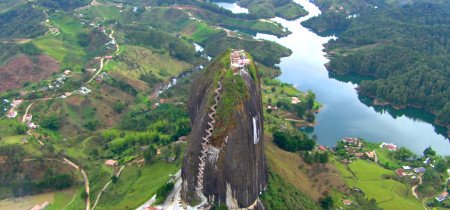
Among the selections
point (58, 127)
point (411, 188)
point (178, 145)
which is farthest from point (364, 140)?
point (58, 127)

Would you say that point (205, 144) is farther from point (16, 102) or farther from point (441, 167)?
point (16, 102)

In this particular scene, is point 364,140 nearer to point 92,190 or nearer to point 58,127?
point 92,190

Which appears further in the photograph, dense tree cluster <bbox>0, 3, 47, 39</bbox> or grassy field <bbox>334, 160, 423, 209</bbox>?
dense tree cluster <bbox>0, 3, 47, 39</bbox>

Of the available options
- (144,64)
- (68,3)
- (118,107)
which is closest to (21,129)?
(118,107)

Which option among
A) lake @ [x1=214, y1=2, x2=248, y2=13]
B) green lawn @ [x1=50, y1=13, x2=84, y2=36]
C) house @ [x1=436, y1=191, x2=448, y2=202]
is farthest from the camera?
lake @ [x1=214, y1=2, x2=248, y2=13]

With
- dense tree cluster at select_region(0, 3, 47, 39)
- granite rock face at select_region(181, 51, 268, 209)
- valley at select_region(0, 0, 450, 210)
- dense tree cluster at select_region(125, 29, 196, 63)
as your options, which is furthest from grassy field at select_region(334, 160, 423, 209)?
dense tree cluster at select_region(0, 3, 47, 39)

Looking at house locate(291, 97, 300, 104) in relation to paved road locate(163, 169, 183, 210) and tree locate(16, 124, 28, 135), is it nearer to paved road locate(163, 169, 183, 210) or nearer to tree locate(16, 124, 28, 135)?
paved road locate(163, 169, 183, 210)
